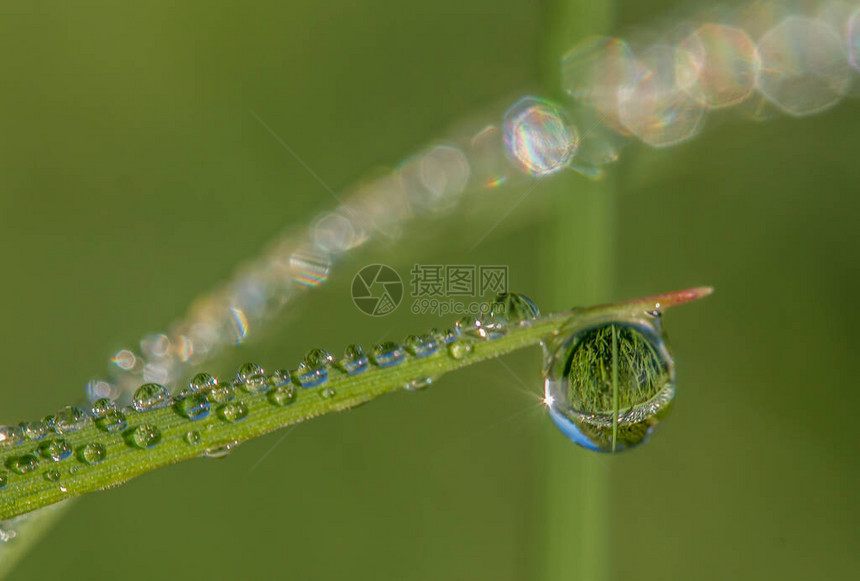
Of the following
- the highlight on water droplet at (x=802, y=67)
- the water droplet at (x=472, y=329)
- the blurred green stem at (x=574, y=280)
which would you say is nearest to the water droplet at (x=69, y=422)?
the water droplet at (x=472, y=329)

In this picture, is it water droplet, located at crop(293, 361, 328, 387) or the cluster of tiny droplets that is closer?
water droplet, located at crop(293, 361, 328, 387)

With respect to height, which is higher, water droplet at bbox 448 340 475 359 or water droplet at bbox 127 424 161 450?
water droplet at bbox 448 340 475 359

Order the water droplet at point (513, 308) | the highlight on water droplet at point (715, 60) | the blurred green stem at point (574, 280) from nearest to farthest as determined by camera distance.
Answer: the water droplet at point (513, 308) < the blurred green stem at point (574, 280) < the highlight on water droplet at point (715, 60)

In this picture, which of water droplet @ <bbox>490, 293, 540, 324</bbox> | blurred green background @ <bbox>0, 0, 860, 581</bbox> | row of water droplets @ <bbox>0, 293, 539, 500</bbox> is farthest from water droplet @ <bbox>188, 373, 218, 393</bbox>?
blurred green background @ <bbox>0, 0, 860, 581</bbox>

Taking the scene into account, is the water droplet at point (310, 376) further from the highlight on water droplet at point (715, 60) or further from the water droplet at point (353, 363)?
the highlight on water droplet at point (715, 60)

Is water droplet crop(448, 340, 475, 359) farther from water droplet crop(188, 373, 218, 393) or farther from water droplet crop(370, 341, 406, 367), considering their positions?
water droplet crop(188, 373, 218, 393)

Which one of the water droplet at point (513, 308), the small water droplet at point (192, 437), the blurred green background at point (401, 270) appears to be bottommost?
the small water droplet at point (192, 437)
